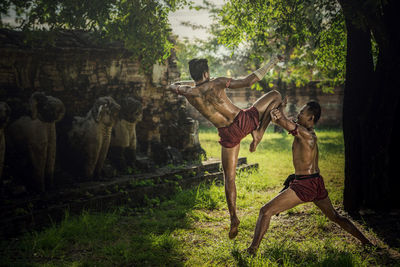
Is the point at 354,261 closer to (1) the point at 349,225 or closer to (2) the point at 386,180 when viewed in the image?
(1) the point at 349,225

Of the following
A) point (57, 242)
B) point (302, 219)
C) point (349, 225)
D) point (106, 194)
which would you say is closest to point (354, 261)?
point (349, 225)

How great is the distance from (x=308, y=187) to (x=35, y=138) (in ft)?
13.9

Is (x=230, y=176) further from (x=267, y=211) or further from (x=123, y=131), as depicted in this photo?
(x=123, y=131)

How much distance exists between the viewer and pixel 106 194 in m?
5.36

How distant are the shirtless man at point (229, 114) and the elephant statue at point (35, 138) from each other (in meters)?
2.71

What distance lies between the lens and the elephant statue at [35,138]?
16.9 ft

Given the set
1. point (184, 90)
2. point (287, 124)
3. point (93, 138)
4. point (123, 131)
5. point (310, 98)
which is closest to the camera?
point (287, 124)

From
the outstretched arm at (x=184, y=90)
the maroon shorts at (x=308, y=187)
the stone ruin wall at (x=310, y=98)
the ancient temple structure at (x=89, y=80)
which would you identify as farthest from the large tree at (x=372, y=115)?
the stone ruin wall at (x=310, y=98)

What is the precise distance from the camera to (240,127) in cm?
363

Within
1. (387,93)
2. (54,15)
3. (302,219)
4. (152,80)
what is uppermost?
(54,15)

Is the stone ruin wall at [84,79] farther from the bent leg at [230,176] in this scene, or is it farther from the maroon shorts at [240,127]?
the bent leg at [230,176]

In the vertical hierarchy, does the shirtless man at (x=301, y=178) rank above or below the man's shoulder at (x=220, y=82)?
below

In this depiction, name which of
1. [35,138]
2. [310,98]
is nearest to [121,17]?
[35,138]

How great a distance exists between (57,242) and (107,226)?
0.72 m
